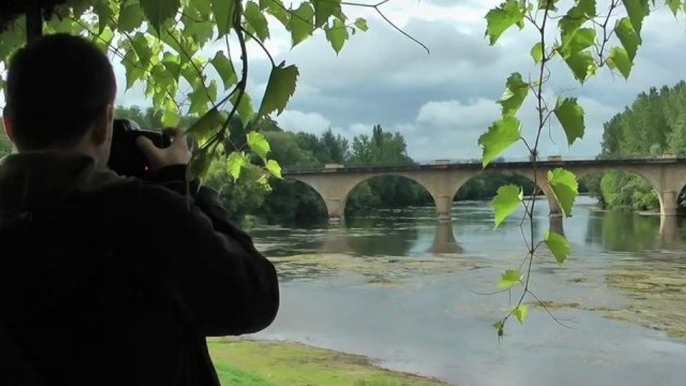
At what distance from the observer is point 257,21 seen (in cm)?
110

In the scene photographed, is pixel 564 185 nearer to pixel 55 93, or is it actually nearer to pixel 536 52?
pixel 536 52

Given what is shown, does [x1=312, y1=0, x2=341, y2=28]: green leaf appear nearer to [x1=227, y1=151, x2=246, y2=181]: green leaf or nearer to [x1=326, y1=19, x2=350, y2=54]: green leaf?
[x1=326, y1=19, x2=350, y2=54]: green leaf

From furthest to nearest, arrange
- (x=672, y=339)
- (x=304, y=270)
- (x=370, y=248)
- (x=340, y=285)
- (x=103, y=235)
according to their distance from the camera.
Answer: (x=370, y=248) < (x=304, y=270) < (x=340, y=285) < (x=672, y=339) < (x=103, y=235)

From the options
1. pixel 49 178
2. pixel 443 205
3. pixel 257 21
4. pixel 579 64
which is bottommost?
pixel 443 205

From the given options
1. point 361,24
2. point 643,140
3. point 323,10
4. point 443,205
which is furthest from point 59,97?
point 643,140

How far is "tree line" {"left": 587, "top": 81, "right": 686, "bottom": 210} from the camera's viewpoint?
33.3 metres

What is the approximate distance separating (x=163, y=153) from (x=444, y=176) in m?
29.3

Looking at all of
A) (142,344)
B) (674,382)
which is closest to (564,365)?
(674,382)

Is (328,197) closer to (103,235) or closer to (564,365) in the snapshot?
(564,365)

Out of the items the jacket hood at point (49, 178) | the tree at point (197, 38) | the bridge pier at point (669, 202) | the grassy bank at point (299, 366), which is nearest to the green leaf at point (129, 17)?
the tree at point (197, 38)

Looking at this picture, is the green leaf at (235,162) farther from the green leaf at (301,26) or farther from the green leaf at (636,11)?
the green leaf at (636,11)

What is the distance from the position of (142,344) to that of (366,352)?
8.73 m

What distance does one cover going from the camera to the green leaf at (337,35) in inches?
44.4

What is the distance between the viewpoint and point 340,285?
46.0 feet
